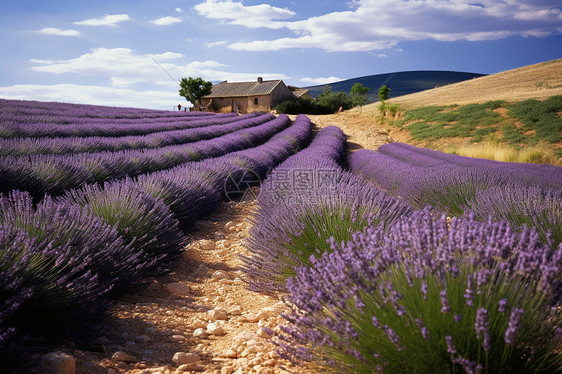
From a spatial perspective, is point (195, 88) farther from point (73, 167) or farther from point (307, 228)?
point (307, 228)

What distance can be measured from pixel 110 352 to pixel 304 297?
939 mm

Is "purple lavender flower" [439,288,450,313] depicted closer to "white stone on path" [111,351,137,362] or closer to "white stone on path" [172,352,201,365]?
"white stone on path" [172,352,201,365]

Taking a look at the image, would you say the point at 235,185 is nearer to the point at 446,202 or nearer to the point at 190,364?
the point at 446,202

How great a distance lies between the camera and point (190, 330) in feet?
6.80

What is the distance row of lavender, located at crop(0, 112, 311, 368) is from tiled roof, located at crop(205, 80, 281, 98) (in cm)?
3291

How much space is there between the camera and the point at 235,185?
20.1 ft

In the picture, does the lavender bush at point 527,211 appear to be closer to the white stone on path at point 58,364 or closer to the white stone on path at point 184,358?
the white stone on path at point 184,358

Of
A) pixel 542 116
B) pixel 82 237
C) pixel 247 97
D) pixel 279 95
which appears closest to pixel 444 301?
pixel 82 237

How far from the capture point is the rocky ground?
1.61 metres

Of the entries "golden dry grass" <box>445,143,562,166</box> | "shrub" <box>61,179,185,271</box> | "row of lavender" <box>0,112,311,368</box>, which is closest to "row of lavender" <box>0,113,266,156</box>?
"row of lavender" <box>0,112,311,368</box>

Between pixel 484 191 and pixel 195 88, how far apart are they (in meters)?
38.9

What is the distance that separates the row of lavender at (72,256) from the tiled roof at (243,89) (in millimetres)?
32907

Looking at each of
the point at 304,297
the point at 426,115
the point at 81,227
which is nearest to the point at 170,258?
the point at 81,227

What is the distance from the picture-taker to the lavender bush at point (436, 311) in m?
1.16
